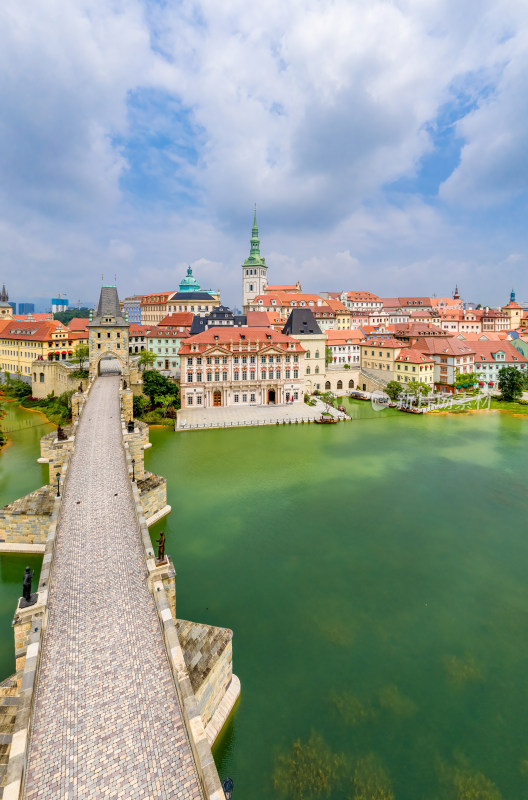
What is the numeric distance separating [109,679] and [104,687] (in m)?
0.22

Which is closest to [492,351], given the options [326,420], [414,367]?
[414,367]

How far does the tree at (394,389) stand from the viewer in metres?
61.0

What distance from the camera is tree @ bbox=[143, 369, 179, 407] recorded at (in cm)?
4944

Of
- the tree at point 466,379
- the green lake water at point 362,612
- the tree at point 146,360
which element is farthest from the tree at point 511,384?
the tree at point 146,360

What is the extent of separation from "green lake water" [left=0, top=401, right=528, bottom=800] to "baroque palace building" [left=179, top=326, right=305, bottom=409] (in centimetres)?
1929

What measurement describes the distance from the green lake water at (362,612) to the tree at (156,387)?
54.7ft

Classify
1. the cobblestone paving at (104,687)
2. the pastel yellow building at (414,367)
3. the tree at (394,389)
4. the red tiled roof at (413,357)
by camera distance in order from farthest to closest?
the red tiled roof at (413,357) → the pastel yellow building at (414,367) → the tree at (394,389) → the cobblestone paving at (104,687)

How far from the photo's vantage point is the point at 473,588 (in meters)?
18.5

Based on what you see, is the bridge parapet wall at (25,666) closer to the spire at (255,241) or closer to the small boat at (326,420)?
the small boat at (326,420)

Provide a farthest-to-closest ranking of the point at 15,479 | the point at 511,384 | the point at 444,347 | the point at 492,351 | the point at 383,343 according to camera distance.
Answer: the point at 492,351
the point at 383,343
the point at 444,347
the point at 511,384
the point at 15,479

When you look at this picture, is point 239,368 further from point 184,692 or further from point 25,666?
point 184,692

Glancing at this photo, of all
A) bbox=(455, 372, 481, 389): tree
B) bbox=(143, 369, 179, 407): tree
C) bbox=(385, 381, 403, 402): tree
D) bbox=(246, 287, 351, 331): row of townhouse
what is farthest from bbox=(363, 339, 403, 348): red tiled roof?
bbox=(143, 369, 179, 407): tree

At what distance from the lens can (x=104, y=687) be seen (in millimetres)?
9930

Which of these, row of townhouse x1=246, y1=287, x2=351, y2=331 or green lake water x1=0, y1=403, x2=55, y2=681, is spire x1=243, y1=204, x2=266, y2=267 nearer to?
row of townhouse x1=246, y1=287, x2=351, y2=331
